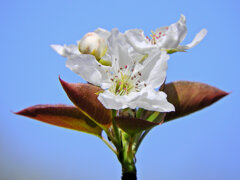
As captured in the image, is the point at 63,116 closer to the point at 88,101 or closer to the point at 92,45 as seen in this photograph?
the point at 88,101

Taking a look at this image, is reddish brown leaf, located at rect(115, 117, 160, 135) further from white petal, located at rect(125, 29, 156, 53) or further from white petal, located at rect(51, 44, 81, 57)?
white petal, located at rect(51, 44, 81, 57)

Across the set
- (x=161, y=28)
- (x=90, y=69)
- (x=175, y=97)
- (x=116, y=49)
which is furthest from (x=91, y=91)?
(x=161, y=28)

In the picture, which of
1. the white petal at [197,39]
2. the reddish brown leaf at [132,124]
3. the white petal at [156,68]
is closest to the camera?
the reddish brown leaf at [132,124]

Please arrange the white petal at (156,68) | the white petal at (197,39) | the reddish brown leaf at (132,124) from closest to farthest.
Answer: the reddish brown leaf at (132,124)
the white petal at (156,68)
the white petal at (197,39)

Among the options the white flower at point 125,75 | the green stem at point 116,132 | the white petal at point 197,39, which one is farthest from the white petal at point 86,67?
the white petal at point 197,39

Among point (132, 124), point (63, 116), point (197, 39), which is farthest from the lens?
point (197, 39)

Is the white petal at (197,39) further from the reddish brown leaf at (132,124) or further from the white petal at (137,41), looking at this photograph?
the reddish brown leaf at (132,124)

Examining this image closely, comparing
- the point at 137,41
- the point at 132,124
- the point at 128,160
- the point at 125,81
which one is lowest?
the point at 128,160

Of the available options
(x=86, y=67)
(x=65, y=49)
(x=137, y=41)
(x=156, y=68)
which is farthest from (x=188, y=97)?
(x=65, y=49)
